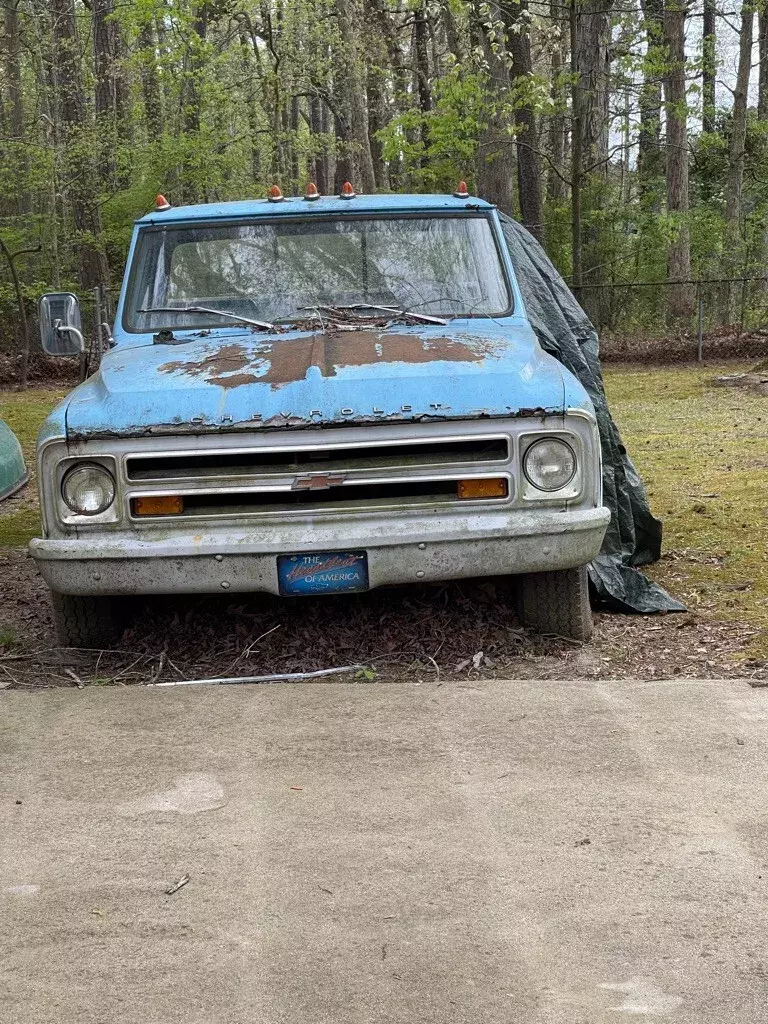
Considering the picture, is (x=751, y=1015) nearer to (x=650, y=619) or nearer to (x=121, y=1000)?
(x=121, y=1000)

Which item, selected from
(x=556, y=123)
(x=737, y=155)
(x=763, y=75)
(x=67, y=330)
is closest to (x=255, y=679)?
(x=67, y=330)

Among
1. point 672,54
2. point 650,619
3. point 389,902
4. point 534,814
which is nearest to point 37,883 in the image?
point 389,902

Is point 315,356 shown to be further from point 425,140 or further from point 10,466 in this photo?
point 425,140

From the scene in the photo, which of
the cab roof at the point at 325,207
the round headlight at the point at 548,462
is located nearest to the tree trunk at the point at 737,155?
the cab roof at the point at 325,207

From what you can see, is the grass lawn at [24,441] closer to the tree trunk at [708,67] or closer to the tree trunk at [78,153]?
the tree trunk at [78,153]

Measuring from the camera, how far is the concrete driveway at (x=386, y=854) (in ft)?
8.18

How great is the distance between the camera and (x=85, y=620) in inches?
197

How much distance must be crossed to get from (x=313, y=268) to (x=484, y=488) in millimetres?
1735

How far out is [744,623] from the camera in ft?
17.8

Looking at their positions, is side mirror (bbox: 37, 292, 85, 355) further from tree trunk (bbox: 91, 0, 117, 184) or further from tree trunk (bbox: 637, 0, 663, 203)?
tree trunk (bbox: 91, 0, 117, 184)

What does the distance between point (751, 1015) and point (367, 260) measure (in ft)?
13.5

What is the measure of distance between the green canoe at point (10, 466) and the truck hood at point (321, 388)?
4.25 m

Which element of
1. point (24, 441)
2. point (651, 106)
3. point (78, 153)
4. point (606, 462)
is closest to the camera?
point (606, 462)

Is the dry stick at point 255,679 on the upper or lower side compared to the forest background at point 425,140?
lower
